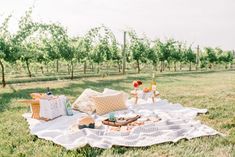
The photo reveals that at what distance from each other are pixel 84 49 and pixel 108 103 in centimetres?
1867

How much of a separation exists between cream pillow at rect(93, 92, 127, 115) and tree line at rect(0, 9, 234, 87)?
31.2ft

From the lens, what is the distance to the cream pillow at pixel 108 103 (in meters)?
9.37

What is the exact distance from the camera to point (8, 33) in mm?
18297

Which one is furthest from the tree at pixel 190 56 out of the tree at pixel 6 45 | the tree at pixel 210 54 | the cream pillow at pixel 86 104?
the cream pillow at pixel 86 104

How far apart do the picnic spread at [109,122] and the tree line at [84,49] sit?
9.29 metres

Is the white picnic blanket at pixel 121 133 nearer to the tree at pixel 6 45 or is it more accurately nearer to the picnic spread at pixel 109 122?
the picnic spread at pixel 109 122

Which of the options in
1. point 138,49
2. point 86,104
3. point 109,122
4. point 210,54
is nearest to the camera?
point 109,122

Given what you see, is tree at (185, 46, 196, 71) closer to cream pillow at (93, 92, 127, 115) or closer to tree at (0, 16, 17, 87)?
tree at (0, 16, 17, 87)

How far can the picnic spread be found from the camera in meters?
6.48

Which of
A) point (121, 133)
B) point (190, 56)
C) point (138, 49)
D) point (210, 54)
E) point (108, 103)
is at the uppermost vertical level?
point (138, 49)

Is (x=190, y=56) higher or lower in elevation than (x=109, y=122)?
higher

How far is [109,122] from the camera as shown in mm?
7664

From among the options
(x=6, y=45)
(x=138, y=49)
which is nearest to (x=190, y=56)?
(x=138, y=49)

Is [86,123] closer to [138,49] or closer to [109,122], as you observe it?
[109,122]
